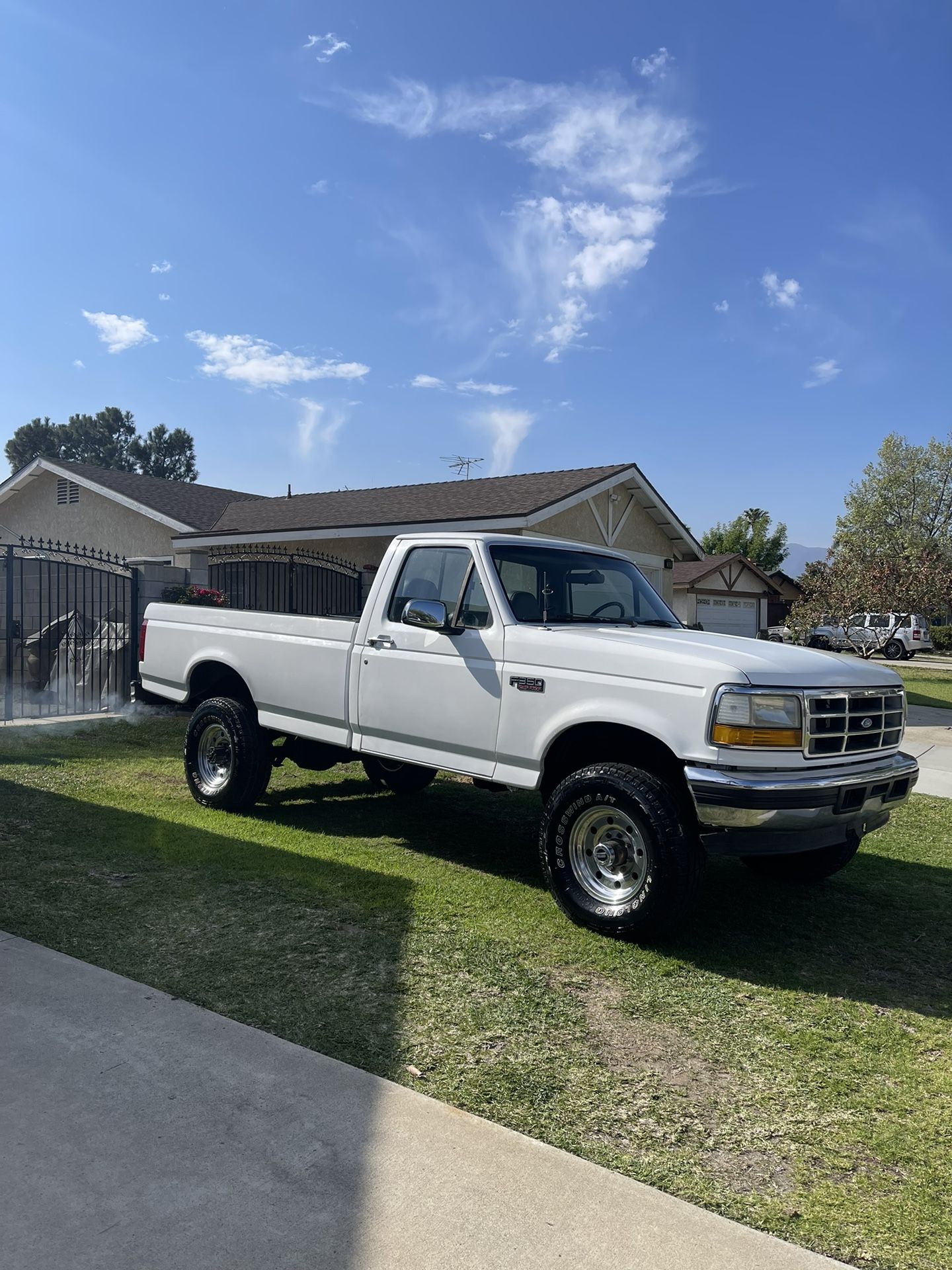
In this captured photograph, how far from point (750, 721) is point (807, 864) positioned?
6.64ft

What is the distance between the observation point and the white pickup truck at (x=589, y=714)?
4578 millimetres

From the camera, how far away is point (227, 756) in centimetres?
734

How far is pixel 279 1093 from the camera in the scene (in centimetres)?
327

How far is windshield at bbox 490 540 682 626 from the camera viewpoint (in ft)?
19.4

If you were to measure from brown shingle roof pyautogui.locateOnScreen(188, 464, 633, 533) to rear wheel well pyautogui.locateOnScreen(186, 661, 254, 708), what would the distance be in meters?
8.68

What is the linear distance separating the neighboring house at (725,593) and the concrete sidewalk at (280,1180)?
27613mm

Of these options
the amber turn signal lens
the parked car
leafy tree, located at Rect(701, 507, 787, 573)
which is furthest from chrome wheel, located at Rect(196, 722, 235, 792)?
leafy tree, located at Rect(701, 507, 787, 573)

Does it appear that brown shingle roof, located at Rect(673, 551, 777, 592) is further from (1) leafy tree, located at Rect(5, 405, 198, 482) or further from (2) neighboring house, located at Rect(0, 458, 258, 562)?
(1) leafy tree, located at Rect(5, 405, 198, 482)

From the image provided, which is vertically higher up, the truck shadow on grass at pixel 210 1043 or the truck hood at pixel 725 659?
the truck hood at pixel 725 659

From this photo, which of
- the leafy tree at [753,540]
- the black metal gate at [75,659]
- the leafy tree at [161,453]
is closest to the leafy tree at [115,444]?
the leafy tree at [161,453]

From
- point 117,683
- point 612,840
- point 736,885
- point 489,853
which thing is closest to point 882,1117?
point 612,840

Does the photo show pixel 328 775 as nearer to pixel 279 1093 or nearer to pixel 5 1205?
pixel 279 1093

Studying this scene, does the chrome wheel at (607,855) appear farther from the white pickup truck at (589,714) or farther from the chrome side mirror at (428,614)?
A: the chrome side mirror at (428,614)

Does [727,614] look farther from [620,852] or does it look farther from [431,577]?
[620,852]
